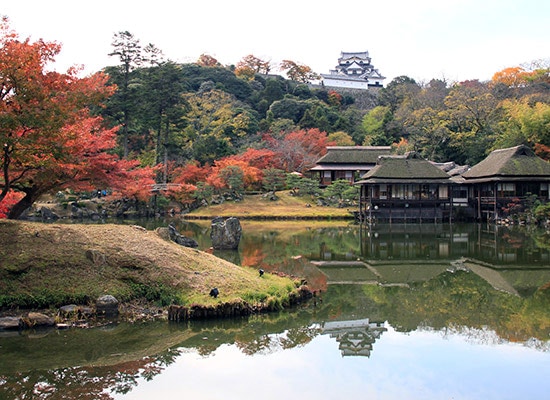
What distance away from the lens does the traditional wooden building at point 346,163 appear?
151 ft

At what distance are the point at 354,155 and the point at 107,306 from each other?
3939 centimetres

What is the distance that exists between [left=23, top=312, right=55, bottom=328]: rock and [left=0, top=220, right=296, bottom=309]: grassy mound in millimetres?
725

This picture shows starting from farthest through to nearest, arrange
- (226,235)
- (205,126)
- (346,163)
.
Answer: (205,126), (346,163), (226,235)

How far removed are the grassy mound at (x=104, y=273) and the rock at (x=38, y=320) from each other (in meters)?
0.72

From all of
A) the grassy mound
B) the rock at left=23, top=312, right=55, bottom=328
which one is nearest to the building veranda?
the grassy mound

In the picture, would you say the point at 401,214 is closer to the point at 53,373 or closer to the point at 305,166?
the point at 305,166

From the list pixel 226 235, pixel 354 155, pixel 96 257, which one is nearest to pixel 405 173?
pixel 354 155

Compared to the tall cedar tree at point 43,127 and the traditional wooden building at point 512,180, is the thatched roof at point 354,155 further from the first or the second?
the tall cedar tree at point 43,127

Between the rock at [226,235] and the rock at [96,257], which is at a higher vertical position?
the rock at [96,257]

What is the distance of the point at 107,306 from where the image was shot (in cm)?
927

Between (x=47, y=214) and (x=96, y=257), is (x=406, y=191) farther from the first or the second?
(x=96, y=257)

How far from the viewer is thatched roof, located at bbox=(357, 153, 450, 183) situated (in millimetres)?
33938

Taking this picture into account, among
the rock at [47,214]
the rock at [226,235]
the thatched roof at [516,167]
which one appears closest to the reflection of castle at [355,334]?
the rock at [226,235]

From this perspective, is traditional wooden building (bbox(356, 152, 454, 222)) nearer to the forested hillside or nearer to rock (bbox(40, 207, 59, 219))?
the forested hillside
